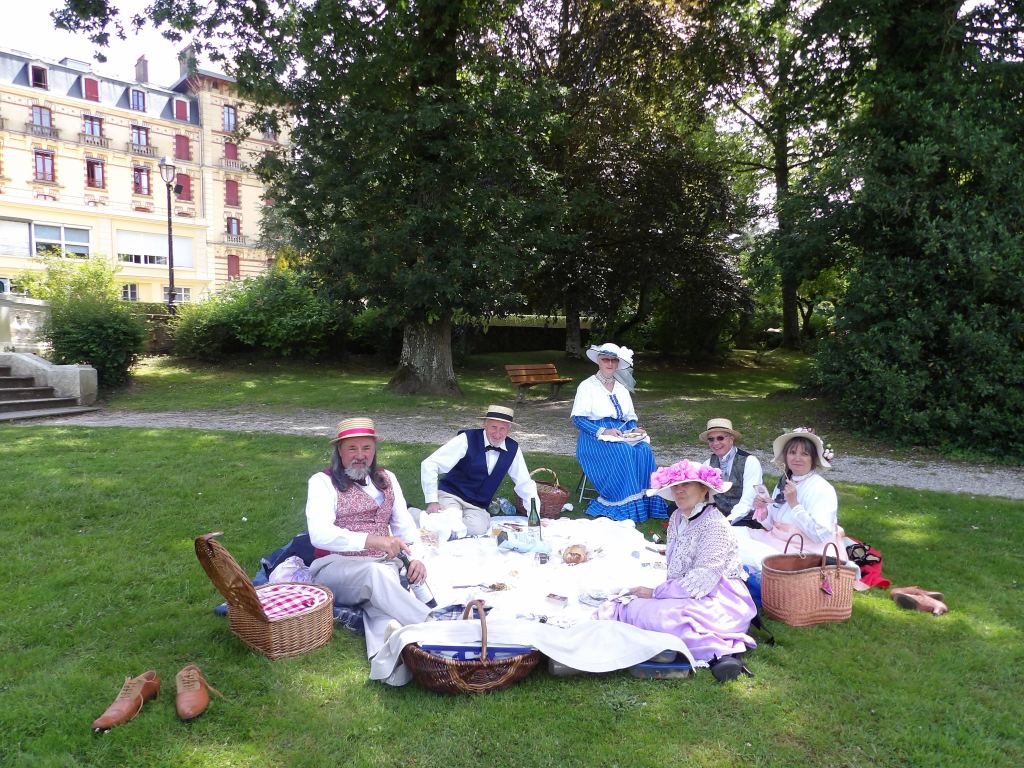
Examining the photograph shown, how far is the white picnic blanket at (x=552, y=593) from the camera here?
3.85 meters

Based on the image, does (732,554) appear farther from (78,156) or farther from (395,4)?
(78,156)

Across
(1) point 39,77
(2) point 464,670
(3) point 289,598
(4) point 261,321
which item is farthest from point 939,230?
(1) point 39,77

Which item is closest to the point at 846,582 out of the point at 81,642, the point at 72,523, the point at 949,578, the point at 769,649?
the point at 769,649

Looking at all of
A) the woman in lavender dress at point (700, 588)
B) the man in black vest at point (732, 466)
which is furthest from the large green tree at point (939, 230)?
the woman in lavender dress at point (700, 588)

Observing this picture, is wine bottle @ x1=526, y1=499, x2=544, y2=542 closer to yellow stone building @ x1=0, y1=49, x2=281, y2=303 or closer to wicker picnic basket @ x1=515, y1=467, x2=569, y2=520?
wicker picnic basket @ x1=515, y1=467, x2=569, y2=520

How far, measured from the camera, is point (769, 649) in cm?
433

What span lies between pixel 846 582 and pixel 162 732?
413 centimetres

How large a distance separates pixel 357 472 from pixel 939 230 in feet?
33.3

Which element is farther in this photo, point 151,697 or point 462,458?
point 462,458

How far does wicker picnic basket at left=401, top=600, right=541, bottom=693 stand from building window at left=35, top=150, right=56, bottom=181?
44261 mm

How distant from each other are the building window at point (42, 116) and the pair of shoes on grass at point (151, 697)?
146ft

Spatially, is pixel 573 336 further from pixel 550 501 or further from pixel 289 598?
pixel 289 598

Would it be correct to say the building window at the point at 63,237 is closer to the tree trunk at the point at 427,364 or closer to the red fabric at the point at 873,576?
the tree trunk at the point at 427,364

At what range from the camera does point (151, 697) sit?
3635 millimetres
